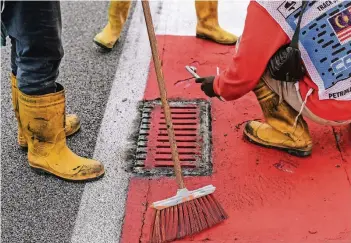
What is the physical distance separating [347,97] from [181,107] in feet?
3.26

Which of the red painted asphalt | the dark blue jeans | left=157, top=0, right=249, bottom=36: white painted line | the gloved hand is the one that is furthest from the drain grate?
left=157, top=0, right=249, bottom=36: white painted line

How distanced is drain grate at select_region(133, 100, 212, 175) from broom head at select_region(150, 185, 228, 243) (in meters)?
0.35

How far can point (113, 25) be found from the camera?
403cm

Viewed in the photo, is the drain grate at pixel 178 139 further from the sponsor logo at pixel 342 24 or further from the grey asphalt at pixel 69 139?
the sponsor logo at pixel 342 24

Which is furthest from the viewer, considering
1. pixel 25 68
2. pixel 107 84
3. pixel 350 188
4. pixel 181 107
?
pixel 107 84

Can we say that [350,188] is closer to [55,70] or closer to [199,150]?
[199,150]

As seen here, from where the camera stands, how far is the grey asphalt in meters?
2.77

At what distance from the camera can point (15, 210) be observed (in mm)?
2842

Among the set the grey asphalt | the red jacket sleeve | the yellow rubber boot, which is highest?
the red jacket sleeve

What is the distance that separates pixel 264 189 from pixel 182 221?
491 millimetres

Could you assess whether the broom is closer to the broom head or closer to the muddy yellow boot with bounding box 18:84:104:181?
the broom head

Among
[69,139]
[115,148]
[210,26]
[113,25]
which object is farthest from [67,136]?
[210,26]

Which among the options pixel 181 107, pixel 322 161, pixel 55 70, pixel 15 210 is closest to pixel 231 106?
pixel 181 107

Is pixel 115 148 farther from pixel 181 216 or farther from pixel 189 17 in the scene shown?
pixel 189 17
